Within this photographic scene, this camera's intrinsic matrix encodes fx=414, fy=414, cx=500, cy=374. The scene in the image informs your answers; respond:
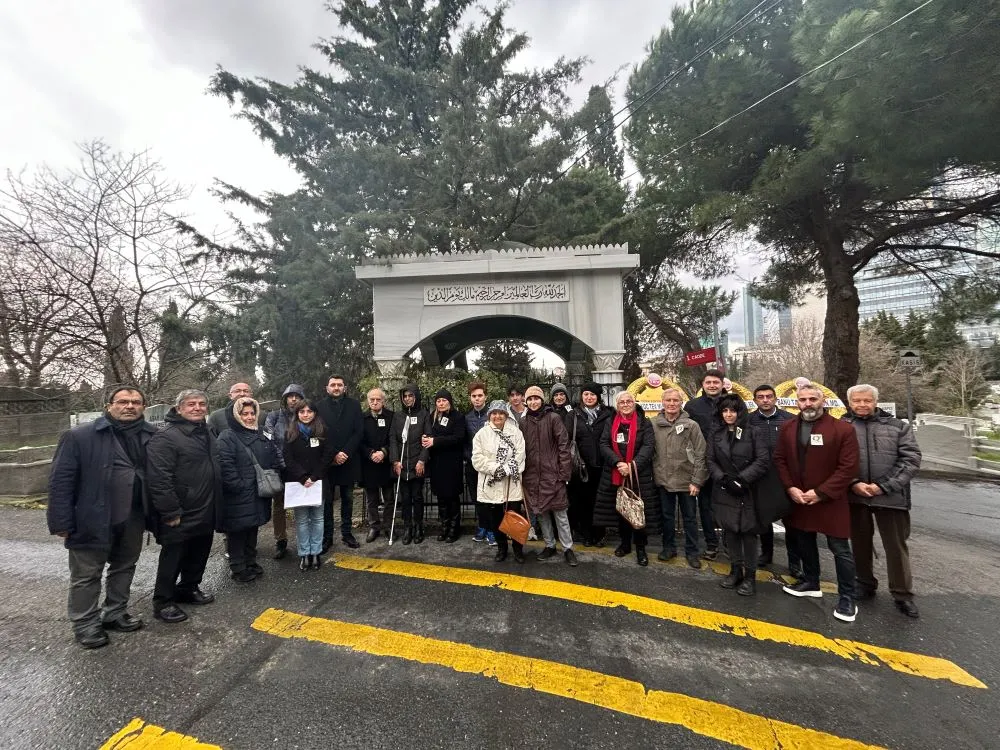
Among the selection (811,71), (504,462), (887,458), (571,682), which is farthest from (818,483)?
(811,71)

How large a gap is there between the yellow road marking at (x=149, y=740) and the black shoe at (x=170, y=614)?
1.17 m

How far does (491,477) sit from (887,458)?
133 inches

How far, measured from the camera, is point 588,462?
15.1ft

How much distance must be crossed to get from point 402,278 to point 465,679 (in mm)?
5334

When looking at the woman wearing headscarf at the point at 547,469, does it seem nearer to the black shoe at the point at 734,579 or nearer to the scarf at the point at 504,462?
the scarf at the point at 504,462

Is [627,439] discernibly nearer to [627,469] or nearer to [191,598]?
[627,469]

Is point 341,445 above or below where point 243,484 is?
above

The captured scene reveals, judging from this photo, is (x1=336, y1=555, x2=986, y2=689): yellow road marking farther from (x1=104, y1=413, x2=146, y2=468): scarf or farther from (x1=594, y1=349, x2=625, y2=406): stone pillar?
(x1=594, y1=349, x2=625, y2=406): stone pillar

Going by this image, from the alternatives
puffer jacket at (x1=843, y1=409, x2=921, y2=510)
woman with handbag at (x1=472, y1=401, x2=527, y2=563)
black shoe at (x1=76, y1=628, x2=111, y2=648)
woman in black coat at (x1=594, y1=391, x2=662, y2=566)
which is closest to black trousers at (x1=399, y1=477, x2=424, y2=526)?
woman with handbag at (x1=472, y1=401, x2=527, y2=563)

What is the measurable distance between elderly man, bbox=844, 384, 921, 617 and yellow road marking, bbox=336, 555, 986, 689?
0.77 meters

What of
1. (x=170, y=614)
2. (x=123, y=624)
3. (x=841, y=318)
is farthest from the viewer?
(x=841, y=318)

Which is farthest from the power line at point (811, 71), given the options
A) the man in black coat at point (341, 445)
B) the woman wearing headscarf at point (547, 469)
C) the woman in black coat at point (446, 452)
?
the man in black coat at point (341, 445)

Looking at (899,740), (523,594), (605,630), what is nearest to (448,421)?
(523,594)

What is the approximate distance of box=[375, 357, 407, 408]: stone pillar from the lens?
256 inches
